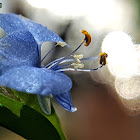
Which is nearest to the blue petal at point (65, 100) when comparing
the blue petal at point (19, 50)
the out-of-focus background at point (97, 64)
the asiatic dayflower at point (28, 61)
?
the asiatic dayflower at point (28, 61)

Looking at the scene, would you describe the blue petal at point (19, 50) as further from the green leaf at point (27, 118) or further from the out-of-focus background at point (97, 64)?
the out-of-focus background at point (97, 64)

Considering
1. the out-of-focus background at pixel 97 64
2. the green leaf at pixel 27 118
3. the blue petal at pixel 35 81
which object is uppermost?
the blue petal at pixel 35 81

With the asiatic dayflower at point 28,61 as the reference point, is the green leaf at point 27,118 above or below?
below

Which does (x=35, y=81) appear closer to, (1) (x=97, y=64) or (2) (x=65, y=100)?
(2) (x=65, y=100)

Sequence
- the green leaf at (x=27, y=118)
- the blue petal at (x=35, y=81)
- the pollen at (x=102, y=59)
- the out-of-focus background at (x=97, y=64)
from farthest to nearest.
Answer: the out-of-focus background at (x=97, y=64)
the pollen at (x=102, y=59)
the green leaf at (x=27, y=118)
the blue petal at (x=35, y=81)

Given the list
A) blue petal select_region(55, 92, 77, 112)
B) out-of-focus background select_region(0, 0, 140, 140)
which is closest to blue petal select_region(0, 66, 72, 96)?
blue petal select_region(55, 92, 77, 112)

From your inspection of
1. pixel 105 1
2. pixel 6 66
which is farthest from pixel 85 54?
pixel 6 66

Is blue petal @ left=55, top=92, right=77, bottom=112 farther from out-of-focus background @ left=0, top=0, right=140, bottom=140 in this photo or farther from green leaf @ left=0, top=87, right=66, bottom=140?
out-of-focus background @ left=0, top=0, right=140, bottom=140
